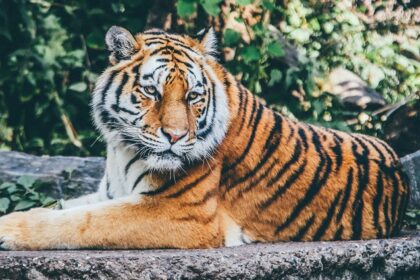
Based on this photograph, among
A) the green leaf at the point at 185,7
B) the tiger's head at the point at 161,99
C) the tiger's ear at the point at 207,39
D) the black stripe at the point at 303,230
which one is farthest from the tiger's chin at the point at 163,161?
the green leaf at the point at 185,7

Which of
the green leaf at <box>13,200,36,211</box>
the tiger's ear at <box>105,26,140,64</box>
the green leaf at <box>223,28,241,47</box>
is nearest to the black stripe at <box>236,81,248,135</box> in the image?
the tiger's ear at <box>105,26,140,64</box>

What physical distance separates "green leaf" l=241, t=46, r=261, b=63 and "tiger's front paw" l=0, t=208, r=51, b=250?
10.3ft

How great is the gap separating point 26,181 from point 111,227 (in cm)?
189

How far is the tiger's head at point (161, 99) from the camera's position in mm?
3234

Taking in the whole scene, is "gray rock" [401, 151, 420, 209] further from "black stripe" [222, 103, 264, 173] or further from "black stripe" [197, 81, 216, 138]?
"black stripe" [197, 81, 216, 138]

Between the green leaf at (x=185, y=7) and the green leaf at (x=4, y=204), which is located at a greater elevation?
the green leaf at (x=185, y=7)

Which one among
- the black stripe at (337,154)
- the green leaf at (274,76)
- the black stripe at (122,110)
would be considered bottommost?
the black stripe at (337,154)

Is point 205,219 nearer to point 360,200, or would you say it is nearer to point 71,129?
point 360,200

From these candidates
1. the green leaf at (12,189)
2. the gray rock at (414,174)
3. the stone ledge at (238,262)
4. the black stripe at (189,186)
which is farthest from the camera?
the gray rock at (414,174)

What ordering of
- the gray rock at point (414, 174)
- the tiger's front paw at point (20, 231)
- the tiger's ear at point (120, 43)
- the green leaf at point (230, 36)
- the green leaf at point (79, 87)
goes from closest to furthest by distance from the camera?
the tiger's front paw at point (20, 231), the tiger's ear at point (120, 43), the gray rock at point (414, 174), the green leaf at point (230, 36), the green leaf at point (79, 87)

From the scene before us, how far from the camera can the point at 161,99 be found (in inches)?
129

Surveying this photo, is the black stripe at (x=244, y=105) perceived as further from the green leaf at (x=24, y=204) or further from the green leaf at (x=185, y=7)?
the green leaf at (x=185, y=7)

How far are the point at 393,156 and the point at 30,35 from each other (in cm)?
358

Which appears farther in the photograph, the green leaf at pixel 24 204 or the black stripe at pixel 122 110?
the green leaf at pixel 24 204
